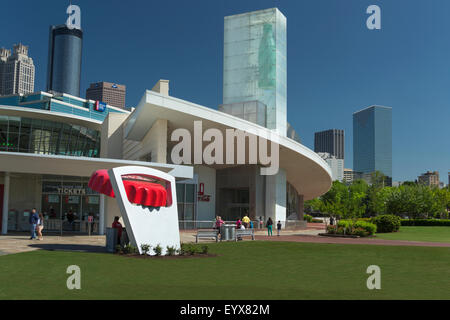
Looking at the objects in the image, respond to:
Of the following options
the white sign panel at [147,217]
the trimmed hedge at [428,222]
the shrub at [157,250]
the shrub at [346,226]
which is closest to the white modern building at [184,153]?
the white sign panel at [147,217]

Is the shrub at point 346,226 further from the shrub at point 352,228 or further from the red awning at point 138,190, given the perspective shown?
the red awning at point 138,190

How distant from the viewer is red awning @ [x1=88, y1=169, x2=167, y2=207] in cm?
1518

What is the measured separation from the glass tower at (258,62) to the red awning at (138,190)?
42.9 metres

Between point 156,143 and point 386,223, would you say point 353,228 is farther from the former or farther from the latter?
point 156,143

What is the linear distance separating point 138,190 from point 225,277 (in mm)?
5722

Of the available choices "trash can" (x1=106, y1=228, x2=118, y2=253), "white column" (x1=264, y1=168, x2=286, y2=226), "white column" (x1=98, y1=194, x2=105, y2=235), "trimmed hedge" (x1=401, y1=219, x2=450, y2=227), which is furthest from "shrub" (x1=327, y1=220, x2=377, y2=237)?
"trimmed hedge" (x1=401, y1=219, x2=450, y2=227)

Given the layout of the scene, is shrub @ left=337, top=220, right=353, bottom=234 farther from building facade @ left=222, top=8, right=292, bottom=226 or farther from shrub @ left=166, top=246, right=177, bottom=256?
building facade @ left=222, top=8, right=292, bottom=226

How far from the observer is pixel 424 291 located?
8.91m

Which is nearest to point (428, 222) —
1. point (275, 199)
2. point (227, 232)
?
point (275, 199)

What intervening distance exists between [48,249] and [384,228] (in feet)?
97.5

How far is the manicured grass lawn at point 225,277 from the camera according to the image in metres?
8.37

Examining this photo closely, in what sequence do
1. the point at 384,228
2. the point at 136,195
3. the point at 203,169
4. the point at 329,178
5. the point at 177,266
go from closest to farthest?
the point at 177,266
the point at 136,195
the point at 384,228
the point at 203,169
the point at 329,178
